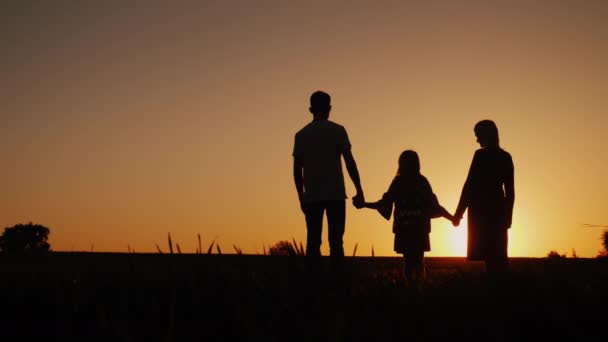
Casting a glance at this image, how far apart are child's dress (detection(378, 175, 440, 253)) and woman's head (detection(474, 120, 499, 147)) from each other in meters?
0.99

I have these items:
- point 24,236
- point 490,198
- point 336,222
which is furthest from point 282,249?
point 24,236

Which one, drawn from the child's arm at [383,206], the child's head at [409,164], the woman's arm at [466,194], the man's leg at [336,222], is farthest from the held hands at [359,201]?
the woman's arm at [466,194]

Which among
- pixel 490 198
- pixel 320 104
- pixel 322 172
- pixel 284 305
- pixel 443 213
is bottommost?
pixel 284 305

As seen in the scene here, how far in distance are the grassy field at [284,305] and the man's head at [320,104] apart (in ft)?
9.36

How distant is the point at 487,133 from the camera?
7.36 m

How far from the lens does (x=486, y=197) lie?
7.39 m

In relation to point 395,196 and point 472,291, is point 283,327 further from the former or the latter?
point 395,196

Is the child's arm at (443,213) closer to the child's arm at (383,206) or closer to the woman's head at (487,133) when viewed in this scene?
the child's arm at (383,206)

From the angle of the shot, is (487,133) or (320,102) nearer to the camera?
(320,102)

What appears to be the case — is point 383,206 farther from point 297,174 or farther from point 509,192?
point 509,192

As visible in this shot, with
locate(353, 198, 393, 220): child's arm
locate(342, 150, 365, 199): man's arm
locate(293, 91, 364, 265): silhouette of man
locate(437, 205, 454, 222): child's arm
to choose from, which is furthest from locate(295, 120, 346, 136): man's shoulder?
locate(437, 205, 454, 222): child's arm

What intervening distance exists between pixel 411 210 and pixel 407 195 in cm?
20

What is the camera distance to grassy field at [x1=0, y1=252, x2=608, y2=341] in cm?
306

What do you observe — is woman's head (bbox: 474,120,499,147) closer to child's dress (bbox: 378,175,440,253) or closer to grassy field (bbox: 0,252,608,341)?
child's dress (bbox: 378,175,440,253)
